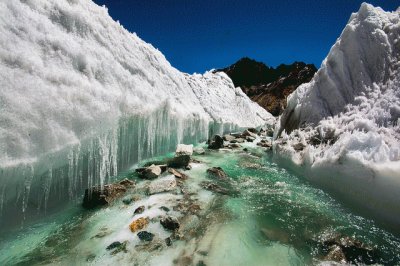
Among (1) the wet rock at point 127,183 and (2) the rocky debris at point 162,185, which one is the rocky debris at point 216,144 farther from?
(1) the wet rock at point 127,183

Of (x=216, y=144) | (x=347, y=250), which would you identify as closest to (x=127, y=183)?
(x=347, y=250)

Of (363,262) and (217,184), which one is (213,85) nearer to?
(217,184)

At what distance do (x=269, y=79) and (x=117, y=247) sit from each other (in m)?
109

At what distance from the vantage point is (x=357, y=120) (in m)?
8.28

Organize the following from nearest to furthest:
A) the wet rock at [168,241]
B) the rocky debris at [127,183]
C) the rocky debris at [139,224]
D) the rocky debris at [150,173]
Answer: the wet rock at [168,241]
the rocky debris at [139,224]
the rocky debris at [127,183]
the rocky debris at [150,173]

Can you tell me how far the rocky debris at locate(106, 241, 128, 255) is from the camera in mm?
5070

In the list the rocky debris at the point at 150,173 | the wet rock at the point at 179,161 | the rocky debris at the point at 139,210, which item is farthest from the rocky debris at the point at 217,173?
the rocky debris at the point at 139,210

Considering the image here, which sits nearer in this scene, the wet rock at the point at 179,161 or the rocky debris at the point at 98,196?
the rocky debris at the point at 98,196

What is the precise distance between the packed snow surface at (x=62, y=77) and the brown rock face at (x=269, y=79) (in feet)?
212

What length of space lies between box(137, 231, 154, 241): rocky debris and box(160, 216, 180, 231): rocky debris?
42 centimetres

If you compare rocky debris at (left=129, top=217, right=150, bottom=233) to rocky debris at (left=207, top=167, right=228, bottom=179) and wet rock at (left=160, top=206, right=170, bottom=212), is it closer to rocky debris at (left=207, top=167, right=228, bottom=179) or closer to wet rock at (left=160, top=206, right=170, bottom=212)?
wet rock at (left=160, top=206, right=170, bottom=212)

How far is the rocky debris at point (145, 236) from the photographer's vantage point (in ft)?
18.0

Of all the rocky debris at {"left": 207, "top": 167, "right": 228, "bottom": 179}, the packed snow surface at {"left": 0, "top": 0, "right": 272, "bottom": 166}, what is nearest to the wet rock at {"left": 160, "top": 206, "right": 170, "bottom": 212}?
the packed snow surface at {"left": 0, "top": 0, "right": 272, "bottom": 166}

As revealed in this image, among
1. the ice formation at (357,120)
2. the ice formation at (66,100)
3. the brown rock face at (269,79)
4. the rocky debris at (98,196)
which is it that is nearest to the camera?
the ice formation at (66,100)
